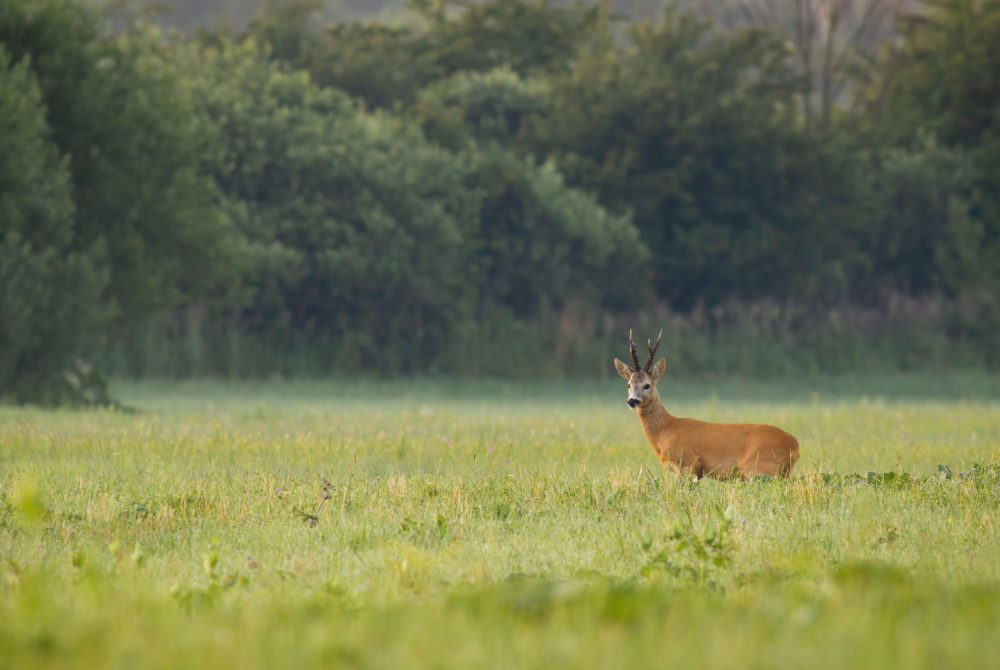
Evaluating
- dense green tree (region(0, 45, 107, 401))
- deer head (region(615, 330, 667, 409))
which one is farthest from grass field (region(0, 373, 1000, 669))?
dense green tree (region(0, 45, 107, 401))

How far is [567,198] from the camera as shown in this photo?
48781mm

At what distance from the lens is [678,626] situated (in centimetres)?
670

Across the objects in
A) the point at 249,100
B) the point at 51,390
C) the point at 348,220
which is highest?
the point at 249,100

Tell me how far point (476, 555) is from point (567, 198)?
3961 cm

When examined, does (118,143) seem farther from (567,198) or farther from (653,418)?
(653,418)

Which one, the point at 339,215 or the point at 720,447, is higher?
the point at 339,215

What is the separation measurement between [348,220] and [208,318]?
571 cm

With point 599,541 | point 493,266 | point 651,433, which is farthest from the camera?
point 493,266

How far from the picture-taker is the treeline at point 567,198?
4612 cm

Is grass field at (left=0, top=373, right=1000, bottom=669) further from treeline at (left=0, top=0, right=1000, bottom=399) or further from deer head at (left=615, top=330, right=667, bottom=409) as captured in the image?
treeline at (left=0, top=0, right=1000, bottom=399)

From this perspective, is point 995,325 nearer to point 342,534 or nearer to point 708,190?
point 708,190

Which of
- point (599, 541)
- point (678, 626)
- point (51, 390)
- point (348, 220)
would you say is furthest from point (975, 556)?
point (348, 220)

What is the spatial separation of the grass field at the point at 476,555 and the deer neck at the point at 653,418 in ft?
1.70

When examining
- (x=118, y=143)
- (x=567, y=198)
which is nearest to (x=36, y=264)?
(x=118, y=143)
